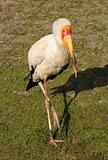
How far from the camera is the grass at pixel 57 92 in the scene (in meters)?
9.50

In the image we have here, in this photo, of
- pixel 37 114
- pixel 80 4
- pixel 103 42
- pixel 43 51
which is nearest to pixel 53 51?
pixel 43 51

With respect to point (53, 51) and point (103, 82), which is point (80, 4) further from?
point (53, 51)

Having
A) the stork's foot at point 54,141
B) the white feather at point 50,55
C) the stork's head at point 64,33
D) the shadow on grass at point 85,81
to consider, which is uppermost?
the stork's head at point 64,33

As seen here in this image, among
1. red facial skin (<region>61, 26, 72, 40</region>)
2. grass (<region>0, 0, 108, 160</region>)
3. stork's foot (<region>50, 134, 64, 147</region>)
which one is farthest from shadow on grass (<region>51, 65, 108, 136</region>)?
red facial skin (<region>61, 26, 72, 40</region>)

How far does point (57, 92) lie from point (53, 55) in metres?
2.39

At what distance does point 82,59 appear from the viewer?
1364 cm

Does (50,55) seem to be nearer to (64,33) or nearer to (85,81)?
(64,33)

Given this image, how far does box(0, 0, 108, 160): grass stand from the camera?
9500 mm

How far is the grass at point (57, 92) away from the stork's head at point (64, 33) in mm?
1736

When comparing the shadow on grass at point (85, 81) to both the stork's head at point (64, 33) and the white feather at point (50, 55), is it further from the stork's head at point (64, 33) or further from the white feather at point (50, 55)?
the stork's head at point (64, 33)

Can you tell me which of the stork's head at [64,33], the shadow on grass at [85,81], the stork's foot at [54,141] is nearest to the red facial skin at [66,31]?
the stork's head at [64,33]

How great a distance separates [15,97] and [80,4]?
25.3ft

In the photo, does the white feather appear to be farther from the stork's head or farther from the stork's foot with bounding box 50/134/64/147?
the stork's foot with bounding box 50/134/64/147

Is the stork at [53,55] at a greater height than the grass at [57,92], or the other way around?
the stork at [53,55]
